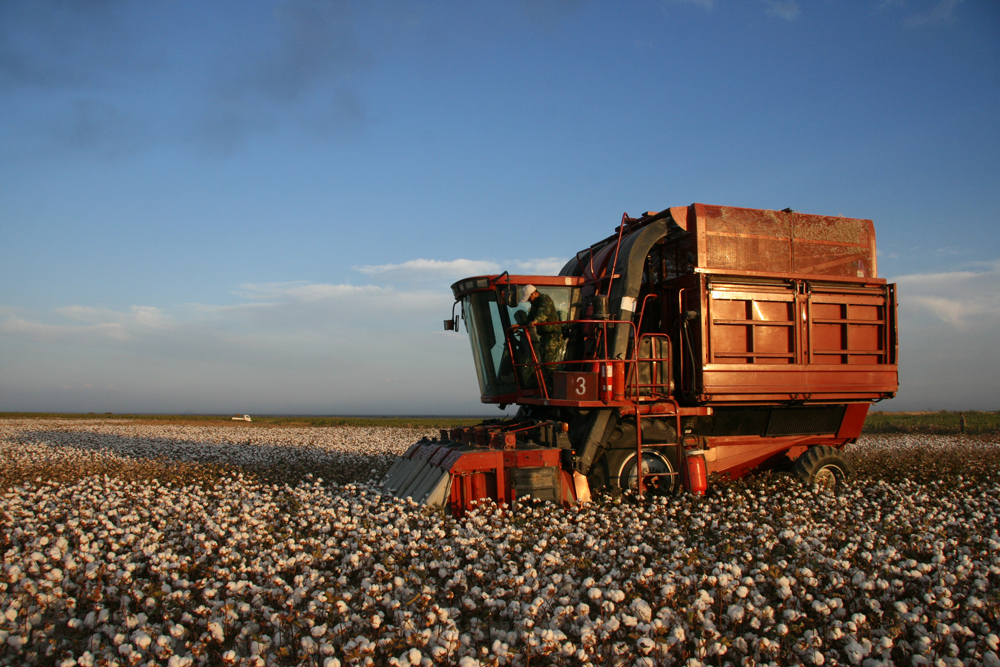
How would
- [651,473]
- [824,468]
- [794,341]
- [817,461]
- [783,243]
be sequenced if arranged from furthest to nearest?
[824,468]
[817,461]
[783,243]
[794,341]
[651,473]

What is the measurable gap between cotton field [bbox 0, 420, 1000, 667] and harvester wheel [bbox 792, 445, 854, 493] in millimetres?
960

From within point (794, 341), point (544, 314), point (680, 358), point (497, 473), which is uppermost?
point (544, 314)

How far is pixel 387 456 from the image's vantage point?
16.5 metres

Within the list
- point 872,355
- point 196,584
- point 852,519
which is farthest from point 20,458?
point 872,355

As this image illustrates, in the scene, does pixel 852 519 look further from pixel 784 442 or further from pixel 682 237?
pixel 682 237

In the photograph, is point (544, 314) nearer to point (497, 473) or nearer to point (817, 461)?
point (497, 473)

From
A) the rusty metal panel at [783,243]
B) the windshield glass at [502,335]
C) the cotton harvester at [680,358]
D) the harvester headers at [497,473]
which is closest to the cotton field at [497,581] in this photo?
the harvester headers at [497,473]

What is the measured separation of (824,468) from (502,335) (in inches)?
227

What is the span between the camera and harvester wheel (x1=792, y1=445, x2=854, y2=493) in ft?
32.8

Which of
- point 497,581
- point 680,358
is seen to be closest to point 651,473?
point 680,358

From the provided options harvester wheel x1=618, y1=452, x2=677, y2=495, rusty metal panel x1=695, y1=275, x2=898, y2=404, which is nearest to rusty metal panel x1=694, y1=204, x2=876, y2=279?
rusty metal panel x1=695, y1=275, x2=898, y2=404

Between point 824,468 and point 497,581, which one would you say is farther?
point 824,468

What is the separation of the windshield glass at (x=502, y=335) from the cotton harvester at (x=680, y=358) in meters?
0.02

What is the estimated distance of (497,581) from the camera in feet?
16.9
